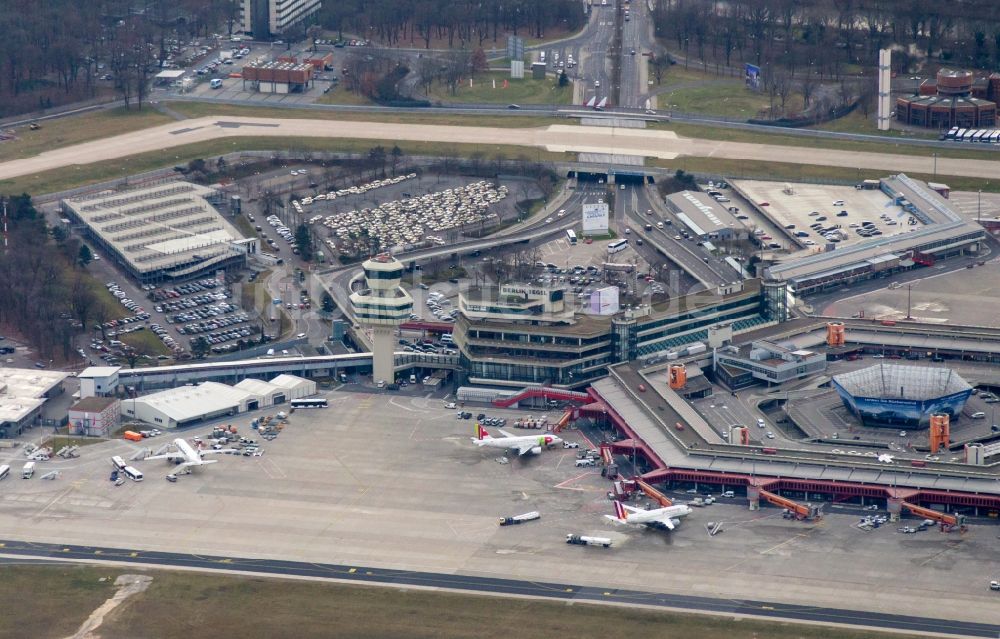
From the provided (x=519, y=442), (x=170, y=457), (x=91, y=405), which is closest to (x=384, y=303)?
(x=519, y=442)

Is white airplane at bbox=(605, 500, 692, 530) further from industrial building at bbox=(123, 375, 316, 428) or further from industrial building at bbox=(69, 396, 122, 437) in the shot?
industrial building at bbox=(69, 396, 122, 437)

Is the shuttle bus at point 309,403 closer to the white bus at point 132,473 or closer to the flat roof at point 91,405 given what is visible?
the flat roof at point 91,405

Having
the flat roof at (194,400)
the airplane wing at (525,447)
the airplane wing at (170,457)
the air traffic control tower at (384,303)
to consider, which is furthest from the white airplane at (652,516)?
the flat roof at (194,400)

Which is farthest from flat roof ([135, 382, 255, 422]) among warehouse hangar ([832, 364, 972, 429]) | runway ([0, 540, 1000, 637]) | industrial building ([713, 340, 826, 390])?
warehouse hangar ([832, 364, 972, 429])

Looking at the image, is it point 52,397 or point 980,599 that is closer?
point 980,599

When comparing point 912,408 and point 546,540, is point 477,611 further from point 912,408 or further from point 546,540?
point 912,408

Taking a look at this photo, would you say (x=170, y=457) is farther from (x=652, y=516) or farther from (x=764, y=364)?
(x=764, y=364)

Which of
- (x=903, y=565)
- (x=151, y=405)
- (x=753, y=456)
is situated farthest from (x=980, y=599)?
(x=151, y=405)
